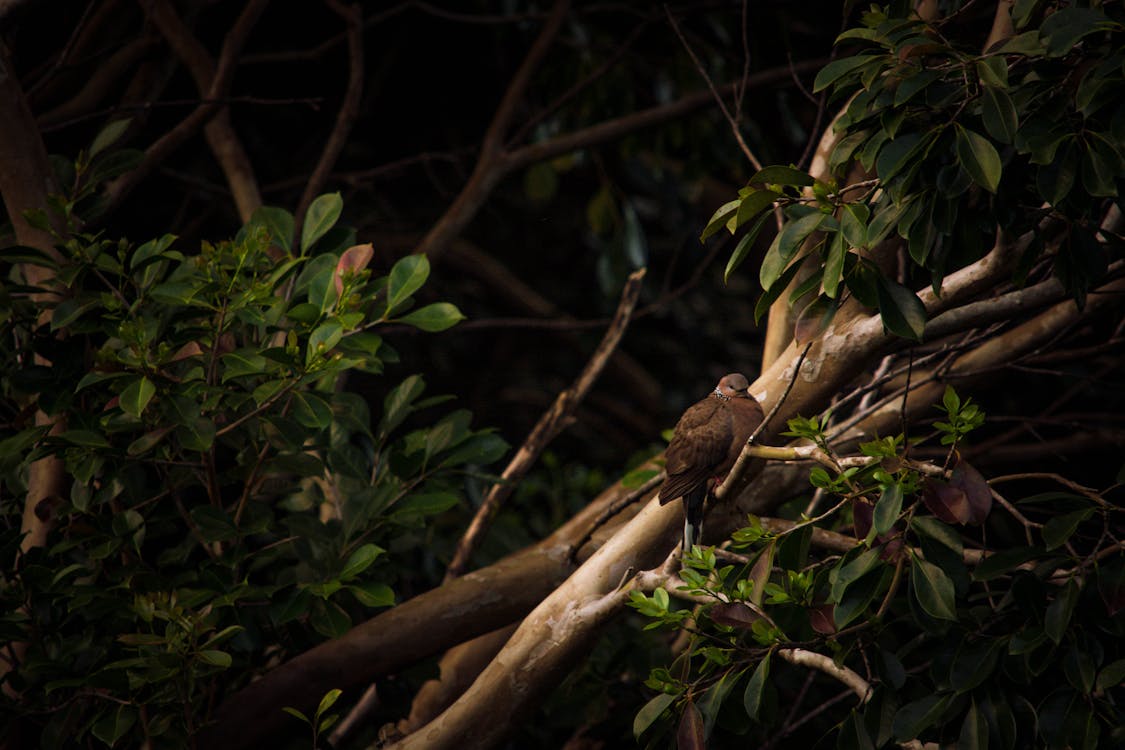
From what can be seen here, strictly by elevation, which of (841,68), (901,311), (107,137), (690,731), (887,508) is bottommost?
(690,731)

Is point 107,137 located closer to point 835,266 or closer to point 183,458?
point 183,458

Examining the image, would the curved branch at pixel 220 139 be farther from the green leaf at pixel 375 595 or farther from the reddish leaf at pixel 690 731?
the reddish leaf at pixel 690 731

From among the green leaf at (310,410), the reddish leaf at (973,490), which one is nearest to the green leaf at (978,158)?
the reddish leaf at (973,490)

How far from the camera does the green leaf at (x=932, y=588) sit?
5.01 feet

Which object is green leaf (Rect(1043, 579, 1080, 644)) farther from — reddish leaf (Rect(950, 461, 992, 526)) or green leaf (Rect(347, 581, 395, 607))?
green leaf (Rect(347, 581, 395, 607))

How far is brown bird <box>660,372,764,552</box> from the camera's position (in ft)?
6.21

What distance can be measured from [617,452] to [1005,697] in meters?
3.26

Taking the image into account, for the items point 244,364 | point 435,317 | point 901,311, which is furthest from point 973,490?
point 244,364

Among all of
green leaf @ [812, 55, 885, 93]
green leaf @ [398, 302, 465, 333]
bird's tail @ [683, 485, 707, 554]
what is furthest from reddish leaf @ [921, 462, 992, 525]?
green leaf @ [398, 302, 465, 333]

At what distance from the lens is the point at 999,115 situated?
4.91 ft

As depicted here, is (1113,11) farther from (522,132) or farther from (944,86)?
(522,132)

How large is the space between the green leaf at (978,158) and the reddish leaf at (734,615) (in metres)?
0.72

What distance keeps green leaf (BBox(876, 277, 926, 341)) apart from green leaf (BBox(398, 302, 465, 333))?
0.85 metres

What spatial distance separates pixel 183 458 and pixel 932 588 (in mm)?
1451
